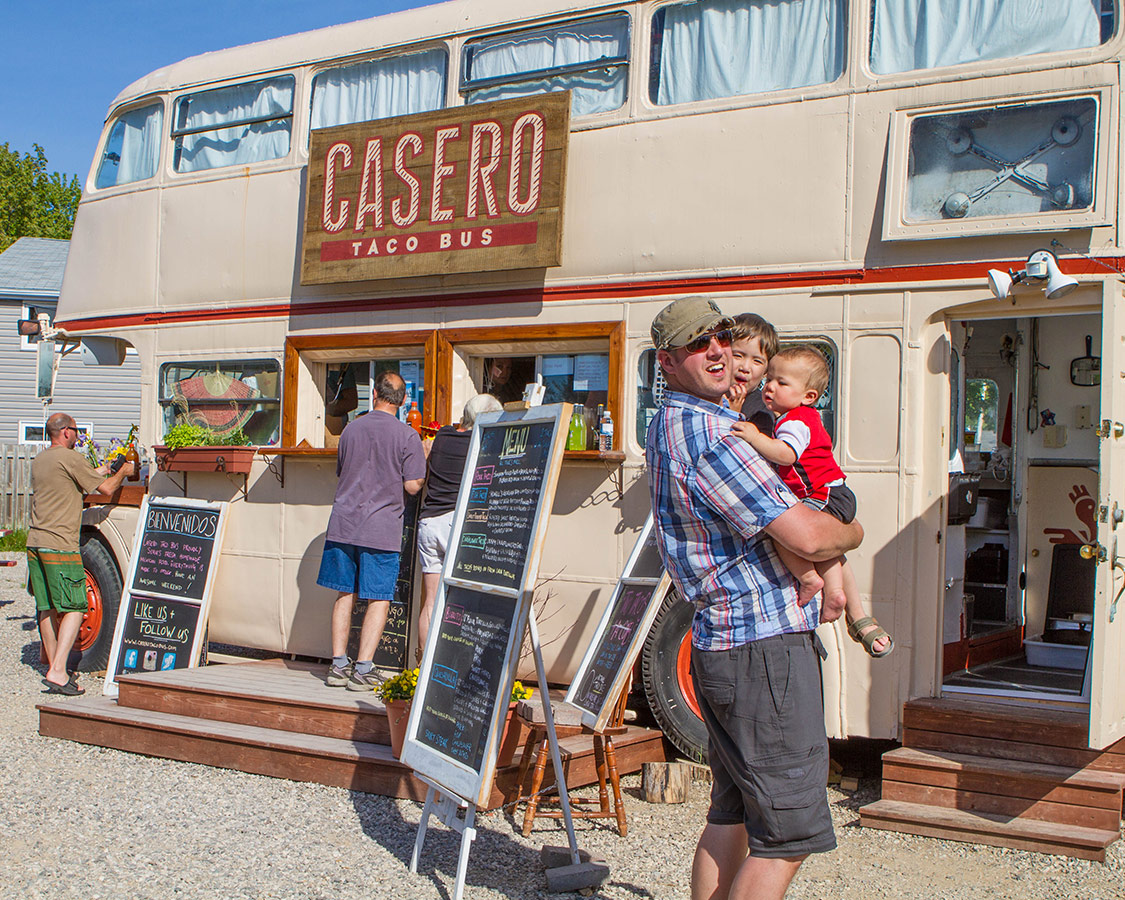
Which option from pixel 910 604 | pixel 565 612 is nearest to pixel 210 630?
pixel 565 612

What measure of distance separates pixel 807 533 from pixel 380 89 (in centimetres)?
527

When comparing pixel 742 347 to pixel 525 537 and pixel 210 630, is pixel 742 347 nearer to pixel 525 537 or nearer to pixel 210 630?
pixel 525 537

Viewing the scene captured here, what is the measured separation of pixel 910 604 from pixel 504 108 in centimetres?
341

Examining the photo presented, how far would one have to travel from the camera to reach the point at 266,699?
5891 millimetres

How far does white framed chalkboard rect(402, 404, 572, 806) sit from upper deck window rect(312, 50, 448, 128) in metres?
2.92

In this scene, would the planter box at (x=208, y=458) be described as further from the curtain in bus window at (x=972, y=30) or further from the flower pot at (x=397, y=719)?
the curtain in bus window at (x=972, y=30)

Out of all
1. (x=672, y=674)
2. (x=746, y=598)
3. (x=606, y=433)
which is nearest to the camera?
(x=746, y=598)

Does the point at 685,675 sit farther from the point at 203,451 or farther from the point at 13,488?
the point at 13,488

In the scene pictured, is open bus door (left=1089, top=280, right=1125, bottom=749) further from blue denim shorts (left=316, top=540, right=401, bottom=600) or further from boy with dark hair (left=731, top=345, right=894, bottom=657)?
blue denim shorts (left=316, top=540, right=401, bottom=600)

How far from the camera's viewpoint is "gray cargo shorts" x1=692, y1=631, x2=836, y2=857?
2635 millimetres

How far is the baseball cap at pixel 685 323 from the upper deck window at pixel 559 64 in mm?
3590

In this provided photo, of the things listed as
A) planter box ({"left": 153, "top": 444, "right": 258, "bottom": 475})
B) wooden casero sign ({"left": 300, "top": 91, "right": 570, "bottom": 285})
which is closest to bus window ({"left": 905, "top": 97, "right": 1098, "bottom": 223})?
wooden casero sign ({"left": 300, "top": 91, "right": 570, "bottom": 285})

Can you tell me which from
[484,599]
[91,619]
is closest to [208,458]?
[91,619]

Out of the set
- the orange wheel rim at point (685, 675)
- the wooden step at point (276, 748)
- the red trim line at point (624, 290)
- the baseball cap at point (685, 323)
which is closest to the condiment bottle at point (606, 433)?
the red trim line at point (624, 290)
